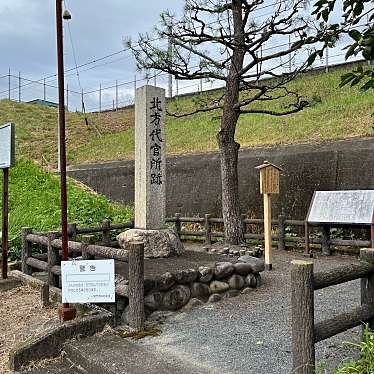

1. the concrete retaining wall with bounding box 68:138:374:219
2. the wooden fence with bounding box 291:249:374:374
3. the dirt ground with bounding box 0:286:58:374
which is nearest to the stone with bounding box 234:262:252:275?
the dirt ground with bounding box 0:286:58:374

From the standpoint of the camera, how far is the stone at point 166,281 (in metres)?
4.34

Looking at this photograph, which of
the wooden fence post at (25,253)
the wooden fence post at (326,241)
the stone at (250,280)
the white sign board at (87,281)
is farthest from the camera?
the wooden fence post at (326,241)

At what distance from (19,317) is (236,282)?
253 centimetres

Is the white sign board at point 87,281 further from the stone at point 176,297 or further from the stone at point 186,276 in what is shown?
the stone at point 186,276

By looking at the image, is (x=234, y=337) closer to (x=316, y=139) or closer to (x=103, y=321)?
(x=103, y=321)

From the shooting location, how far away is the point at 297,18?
305 inches

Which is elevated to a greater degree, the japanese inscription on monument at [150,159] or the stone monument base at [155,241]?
the japanese inscription on monument at [150,159]

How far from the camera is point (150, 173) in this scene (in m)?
5.96

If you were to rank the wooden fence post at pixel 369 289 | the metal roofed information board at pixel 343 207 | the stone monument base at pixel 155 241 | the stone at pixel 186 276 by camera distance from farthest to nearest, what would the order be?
the metal roofed information board at pixel 343 207
the stone monument base at pixel 155 241
the stone at pixel 186 276
the wooden fence post at pixel 369 289

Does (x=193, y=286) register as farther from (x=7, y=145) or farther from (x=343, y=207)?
(x=343, y=207)

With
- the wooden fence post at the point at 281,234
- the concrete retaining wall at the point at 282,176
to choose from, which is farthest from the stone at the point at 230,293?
the concrete retaining wall at the point at 282,176

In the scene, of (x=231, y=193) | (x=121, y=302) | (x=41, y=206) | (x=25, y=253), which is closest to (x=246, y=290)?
(x=121, y=302)

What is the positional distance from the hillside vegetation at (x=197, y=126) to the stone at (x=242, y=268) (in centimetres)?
421

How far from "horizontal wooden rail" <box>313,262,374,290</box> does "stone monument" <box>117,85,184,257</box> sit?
3234mm
